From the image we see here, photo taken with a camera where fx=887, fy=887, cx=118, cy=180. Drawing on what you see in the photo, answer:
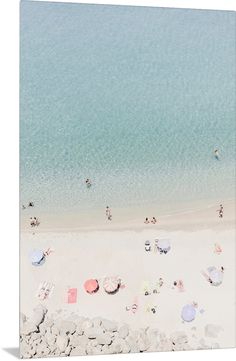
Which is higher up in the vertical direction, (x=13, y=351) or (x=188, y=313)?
(x=188, y=313)

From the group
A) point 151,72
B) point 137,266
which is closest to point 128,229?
point 137,266

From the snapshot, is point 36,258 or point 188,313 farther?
point 188,313

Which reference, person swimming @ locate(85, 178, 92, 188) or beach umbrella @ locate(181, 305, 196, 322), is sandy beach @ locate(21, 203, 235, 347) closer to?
beach umbrella @ locate(181, 305, 196, 322)

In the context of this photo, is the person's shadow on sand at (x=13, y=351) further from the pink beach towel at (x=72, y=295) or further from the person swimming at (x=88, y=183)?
the person swimming at (x=88, y=183)

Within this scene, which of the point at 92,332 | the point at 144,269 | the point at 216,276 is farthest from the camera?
the point at 216,276

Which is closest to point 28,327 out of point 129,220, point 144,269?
point 144,269

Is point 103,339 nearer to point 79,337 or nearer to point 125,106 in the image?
point 79,337
